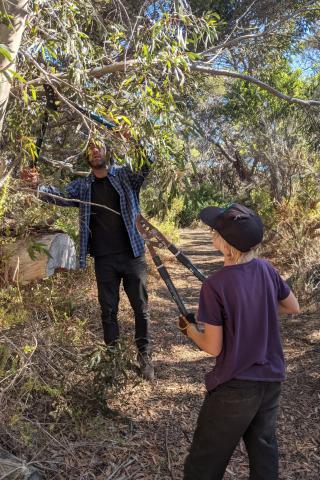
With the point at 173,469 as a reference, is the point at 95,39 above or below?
above

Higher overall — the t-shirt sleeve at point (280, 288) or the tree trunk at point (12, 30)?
the tree trunk at point (12, 30)

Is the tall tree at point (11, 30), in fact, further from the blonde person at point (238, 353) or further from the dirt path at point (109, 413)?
the dirt path at point (109, 413)

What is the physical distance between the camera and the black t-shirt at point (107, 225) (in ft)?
12.9

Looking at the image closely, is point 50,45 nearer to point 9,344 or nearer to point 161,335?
point 9,344

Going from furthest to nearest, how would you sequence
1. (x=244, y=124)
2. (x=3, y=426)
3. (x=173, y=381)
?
(x=244, y=124) < (x=173, y=381) < (x=3, y=426)

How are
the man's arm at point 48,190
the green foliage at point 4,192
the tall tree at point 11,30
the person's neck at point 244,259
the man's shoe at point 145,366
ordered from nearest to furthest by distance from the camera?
the person's neck at point 244,259 → the tall tree at point 11,30 → the green foliage at point 4,192 → the man's arm at point 48,190 → the man's shoe at point 145,366

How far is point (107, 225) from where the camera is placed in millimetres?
3936

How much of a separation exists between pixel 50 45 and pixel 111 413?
2719 mm

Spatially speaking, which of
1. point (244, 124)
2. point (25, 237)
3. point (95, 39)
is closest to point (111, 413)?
point (25, 237)

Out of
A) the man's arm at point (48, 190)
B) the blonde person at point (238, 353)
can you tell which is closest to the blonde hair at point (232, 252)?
the blonde person at point (238, 353)

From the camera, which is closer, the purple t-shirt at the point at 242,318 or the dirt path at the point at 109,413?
the purple t-shirt at the point at 242,318

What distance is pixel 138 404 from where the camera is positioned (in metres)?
3.77

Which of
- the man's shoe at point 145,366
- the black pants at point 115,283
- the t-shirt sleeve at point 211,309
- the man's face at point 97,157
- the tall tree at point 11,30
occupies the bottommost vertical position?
the man's shoe at point 145,366

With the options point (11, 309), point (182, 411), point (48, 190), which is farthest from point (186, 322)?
point (11, 309)
